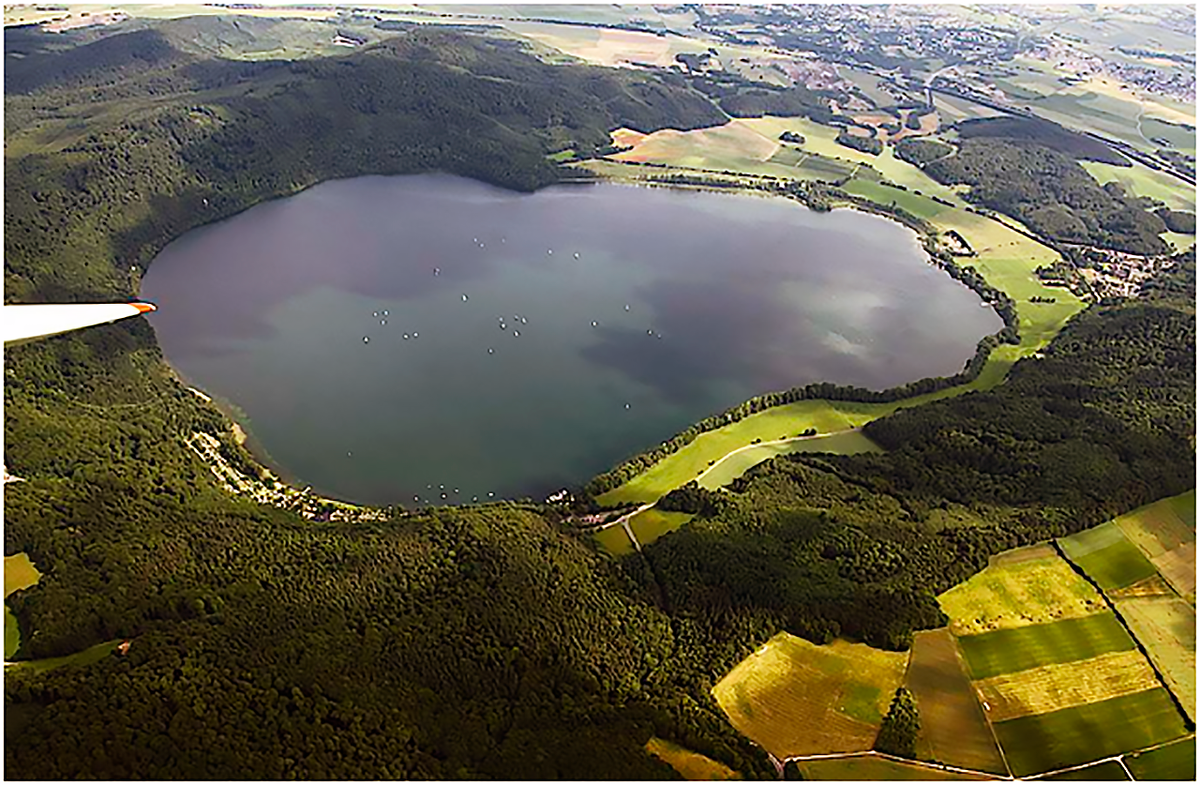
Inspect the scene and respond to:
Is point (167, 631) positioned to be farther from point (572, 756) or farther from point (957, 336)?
point (957, 336)

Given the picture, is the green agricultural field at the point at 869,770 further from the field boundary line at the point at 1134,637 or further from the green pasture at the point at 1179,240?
the green pasture at the point at 1179,240

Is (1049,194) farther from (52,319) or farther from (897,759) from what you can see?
(52,319)

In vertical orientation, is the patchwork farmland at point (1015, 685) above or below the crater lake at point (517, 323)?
above

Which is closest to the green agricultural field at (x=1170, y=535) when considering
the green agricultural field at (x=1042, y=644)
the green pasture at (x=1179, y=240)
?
the green agricultural field at (x=1042, y=644)

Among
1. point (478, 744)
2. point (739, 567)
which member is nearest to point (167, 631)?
point (478, 744)

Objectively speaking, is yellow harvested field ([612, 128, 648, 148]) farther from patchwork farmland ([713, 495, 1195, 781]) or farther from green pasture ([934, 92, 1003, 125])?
patchwork farmland ([713, 495, 1195, 781])

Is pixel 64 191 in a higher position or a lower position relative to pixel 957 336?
higher
